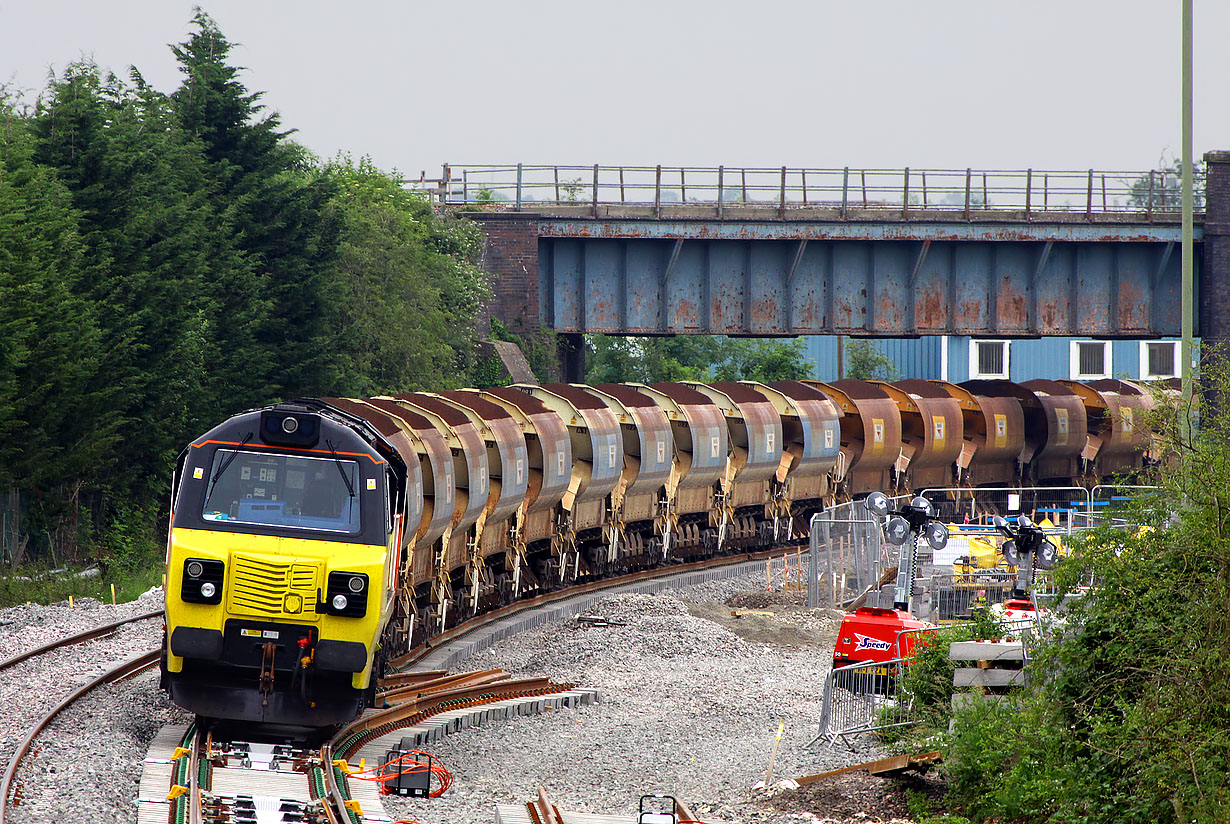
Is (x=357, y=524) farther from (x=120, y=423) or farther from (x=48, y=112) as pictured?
(x=48, y=112)

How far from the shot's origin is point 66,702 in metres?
13.1

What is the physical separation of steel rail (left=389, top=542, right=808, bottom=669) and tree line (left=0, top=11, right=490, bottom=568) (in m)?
7.94

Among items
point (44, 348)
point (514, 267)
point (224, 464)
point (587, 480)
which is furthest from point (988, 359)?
point (224, 464)

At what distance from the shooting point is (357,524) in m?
12.4

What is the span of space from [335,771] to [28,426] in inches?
584

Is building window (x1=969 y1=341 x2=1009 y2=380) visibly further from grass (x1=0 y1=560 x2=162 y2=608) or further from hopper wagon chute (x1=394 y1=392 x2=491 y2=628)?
hopper wagon chute (x1=394 y1=392 x2=491 y2=628)

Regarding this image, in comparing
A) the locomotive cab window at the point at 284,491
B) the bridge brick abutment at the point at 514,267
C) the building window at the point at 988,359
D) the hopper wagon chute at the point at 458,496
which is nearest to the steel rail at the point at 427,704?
the locomotive cab window at the point at 284,491

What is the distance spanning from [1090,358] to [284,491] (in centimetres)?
6764

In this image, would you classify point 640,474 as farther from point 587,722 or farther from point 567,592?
point 587,722

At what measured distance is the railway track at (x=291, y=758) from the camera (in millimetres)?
10266

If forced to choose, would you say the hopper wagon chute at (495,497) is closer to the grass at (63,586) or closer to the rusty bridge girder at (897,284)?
the grass at (63,586)

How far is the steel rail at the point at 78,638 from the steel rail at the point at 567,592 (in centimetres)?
342

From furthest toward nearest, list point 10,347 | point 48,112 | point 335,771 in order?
point 48,112, point 10,347, point 335,771

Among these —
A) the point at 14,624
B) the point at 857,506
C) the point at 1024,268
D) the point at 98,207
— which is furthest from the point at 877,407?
the point at 14,624
